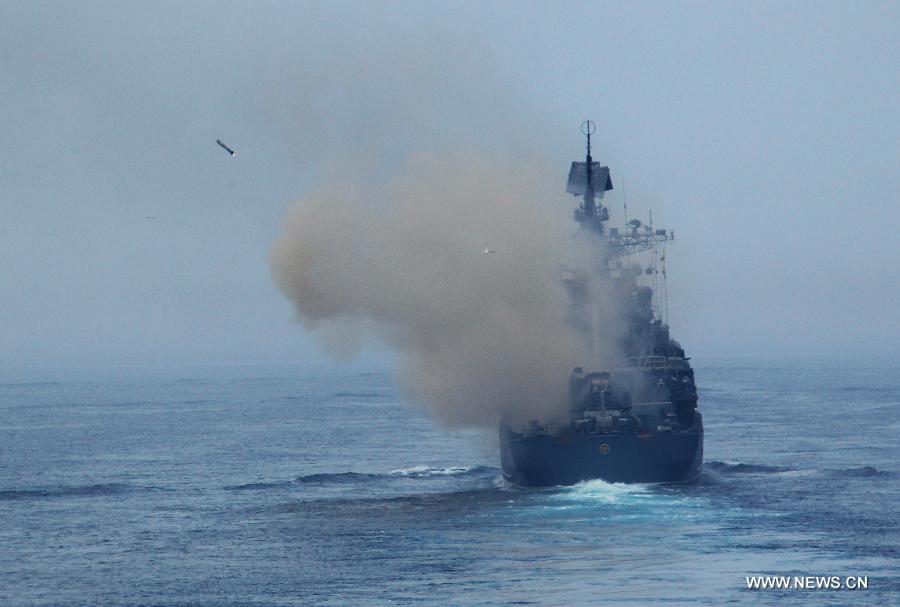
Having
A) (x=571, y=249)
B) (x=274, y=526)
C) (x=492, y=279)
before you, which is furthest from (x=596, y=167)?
(x=274, y=526)

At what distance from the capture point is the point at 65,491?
71250mm

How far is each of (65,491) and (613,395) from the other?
28.0 meters

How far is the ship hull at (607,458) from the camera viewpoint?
6619 centimetres

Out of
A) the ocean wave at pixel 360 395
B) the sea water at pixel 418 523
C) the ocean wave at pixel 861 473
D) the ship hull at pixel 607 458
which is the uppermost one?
the ocean wave at pixel 360 395

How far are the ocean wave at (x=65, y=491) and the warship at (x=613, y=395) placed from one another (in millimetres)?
20052

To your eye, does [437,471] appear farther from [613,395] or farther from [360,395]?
[360,395]

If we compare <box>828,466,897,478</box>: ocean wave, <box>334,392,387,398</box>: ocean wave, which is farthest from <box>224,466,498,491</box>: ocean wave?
<box>334,392,387,398</box>: ocean wave

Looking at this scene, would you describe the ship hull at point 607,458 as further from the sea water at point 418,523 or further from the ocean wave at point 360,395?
the ocean wave at point 360,395

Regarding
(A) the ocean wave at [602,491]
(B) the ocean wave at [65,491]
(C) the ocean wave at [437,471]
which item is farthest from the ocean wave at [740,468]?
(B) the ocean wave at [65,491]

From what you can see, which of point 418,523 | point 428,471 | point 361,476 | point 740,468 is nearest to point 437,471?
point 428,471

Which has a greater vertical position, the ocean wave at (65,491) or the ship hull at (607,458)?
the ship hull at (607,458)

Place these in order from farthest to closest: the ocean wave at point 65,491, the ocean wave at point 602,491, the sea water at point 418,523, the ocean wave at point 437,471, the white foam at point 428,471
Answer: the white foam at point 428,471 < the ocean wave at point 437,471 < the ocean wave at point 65,491 < the ocean wave at point 602,491 < the sea water at point 418,523

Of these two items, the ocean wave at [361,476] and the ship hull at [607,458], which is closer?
the ship hull at [607,458]

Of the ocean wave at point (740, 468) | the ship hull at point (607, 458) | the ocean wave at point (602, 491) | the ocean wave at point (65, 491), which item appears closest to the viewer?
the ocean wave at point (602, 491)
